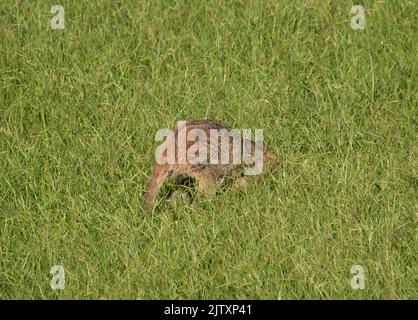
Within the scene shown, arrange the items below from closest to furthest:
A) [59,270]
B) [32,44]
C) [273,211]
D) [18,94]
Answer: [59,270] → [273,211] → [18,94] → [32,44]

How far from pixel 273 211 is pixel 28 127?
5.91 feet

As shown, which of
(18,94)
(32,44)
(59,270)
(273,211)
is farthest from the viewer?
(32,44)

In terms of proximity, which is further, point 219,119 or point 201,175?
point 219,119

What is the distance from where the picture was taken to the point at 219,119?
638 cm

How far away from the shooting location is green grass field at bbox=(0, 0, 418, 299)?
498 centimetres

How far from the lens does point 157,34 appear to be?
748cm

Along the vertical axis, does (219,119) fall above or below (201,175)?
above

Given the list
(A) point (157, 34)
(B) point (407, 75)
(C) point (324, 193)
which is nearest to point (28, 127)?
(A) point (157, 34)

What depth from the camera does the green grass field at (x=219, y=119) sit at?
4.98m

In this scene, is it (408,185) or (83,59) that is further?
(83,59)

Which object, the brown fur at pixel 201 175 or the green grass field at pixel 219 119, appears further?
the brown fur at pixel 201 175

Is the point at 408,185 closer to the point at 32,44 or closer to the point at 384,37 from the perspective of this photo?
the point at 384,37

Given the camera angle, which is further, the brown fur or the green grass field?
the brown fur

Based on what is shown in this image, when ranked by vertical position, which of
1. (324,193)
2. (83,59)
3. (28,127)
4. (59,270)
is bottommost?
(59,270)
